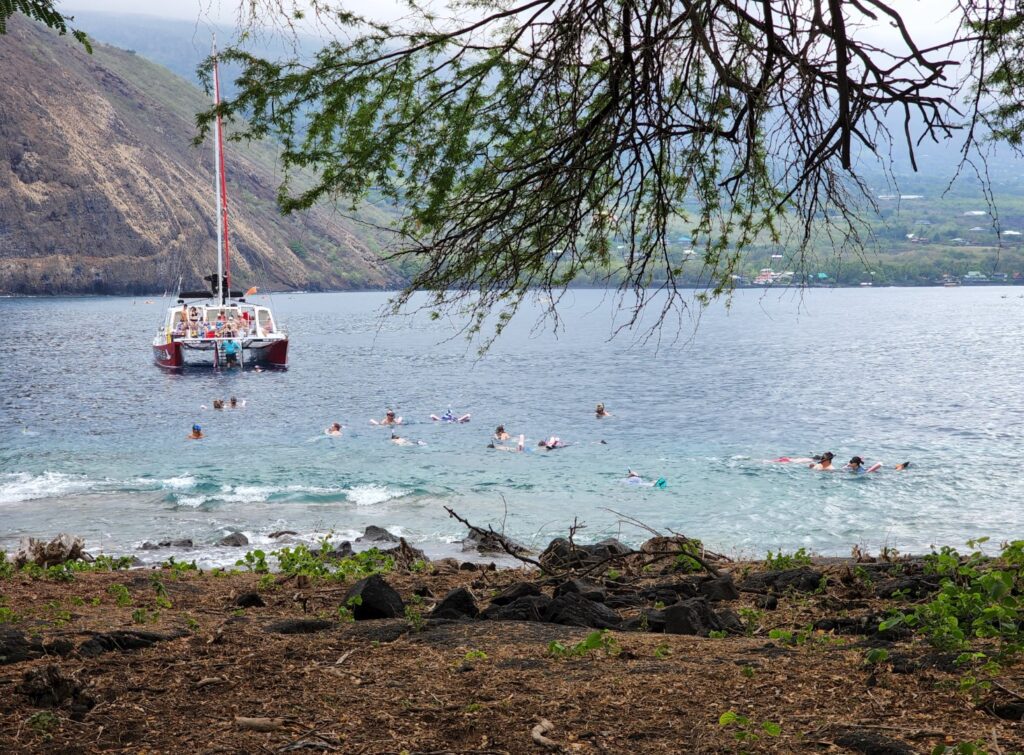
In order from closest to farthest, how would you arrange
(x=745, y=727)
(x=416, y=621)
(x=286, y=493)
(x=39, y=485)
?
(x=745, y=727)
(x=416, y=621)
(x=286, y=493)
(x=39, y=485)

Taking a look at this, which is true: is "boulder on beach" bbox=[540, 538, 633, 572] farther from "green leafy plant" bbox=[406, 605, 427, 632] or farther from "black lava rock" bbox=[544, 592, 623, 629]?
"green leafy plant" bbox=[406, 605, 427, 632]

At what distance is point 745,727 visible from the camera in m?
4.07

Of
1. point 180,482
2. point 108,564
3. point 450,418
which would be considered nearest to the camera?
point 108,564

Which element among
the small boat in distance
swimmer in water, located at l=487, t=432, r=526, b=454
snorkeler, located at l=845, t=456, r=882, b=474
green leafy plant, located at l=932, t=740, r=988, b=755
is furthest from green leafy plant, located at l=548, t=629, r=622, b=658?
the small boat in distance

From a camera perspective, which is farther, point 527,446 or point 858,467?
point 527,446

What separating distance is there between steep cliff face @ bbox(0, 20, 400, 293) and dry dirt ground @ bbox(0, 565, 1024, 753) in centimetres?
12562

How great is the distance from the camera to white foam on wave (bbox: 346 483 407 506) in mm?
22641

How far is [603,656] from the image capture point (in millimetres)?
5473

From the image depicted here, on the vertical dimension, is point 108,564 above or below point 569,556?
below

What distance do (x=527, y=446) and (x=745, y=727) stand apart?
90.1 ft

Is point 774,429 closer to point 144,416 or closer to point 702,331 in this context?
point 144,416

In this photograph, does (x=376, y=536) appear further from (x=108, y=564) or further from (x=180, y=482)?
(x=180, y=482)

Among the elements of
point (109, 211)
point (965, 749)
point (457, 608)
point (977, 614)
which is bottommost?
point (457, 608)

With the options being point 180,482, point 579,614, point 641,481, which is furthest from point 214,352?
point 579,614
